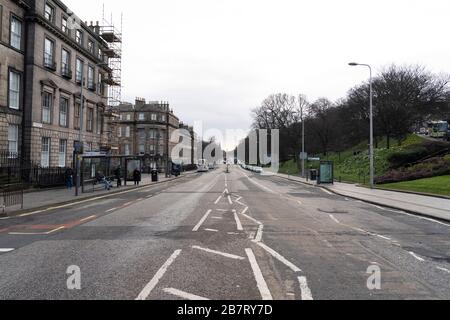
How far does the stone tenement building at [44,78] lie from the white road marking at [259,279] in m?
22.8

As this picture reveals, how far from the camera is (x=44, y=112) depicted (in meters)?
33.7

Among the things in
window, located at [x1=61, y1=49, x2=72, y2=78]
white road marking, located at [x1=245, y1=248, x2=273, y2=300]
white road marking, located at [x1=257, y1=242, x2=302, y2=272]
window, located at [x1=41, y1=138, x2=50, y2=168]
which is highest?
window, located at [x1=61, y1=49, x2=72, y2=78]

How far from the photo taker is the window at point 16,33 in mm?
29281

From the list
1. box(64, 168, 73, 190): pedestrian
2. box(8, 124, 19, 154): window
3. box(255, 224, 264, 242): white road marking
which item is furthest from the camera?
box(64, 168, 73, 190): pedestrian

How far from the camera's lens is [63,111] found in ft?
122

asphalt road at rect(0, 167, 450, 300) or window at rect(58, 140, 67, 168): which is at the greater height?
window at rect(58, 140, 67, 168)

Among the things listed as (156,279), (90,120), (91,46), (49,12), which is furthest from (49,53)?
(156,279)

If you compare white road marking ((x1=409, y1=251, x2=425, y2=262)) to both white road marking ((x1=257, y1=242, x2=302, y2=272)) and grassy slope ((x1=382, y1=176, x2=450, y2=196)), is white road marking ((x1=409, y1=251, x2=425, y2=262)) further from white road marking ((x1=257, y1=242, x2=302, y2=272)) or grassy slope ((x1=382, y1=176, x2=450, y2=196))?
grassy slope ((x1=382, y1=176, x2=450, y2=196))

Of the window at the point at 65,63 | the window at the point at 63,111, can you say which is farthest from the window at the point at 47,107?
the window at the point at 65,63

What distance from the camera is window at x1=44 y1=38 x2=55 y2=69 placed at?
109ft

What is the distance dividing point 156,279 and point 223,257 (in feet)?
6.53

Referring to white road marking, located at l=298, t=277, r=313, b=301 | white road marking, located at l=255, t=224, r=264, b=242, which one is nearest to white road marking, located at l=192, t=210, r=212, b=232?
white road marking, located at l=255, t=224, r=264, b=242

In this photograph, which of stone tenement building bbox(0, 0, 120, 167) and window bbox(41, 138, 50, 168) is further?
window bbox(41, 138, 50, 168)

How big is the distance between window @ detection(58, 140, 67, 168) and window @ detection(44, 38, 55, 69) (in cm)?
718
